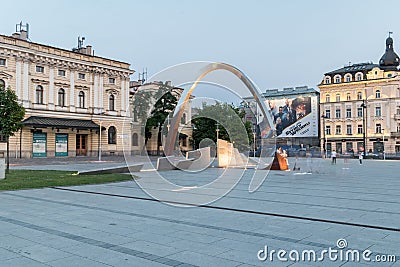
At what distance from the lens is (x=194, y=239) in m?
6.77

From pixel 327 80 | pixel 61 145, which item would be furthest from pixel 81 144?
pixel 327 80

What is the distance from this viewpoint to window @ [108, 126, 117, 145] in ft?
180

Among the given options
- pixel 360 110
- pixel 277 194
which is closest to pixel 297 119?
pixel 360 110

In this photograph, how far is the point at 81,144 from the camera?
5281 cm

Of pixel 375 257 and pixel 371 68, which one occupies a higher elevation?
pixel 371 68

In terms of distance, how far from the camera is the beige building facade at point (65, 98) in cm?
4509

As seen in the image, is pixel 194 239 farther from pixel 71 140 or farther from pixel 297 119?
pixel 297 119

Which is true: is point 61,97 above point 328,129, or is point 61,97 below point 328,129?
above

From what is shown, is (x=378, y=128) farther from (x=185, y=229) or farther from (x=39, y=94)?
(x=185, y=229)

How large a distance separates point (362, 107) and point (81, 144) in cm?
4860

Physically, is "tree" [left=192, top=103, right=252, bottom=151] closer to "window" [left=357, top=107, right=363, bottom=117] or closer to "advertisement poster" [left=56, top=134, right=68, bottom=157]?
"advertisement poster" [left=56, top=134, right=68, bottom=157]

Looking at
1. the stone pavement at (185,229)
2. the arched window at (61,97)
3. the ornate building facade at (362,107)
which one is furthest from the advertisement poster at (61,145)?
the ornate building facade at (362,107)

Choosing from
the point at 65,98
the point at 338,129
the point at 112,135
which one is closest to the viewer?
the point at 65,98

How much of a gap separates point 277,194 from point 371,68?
214 ft
